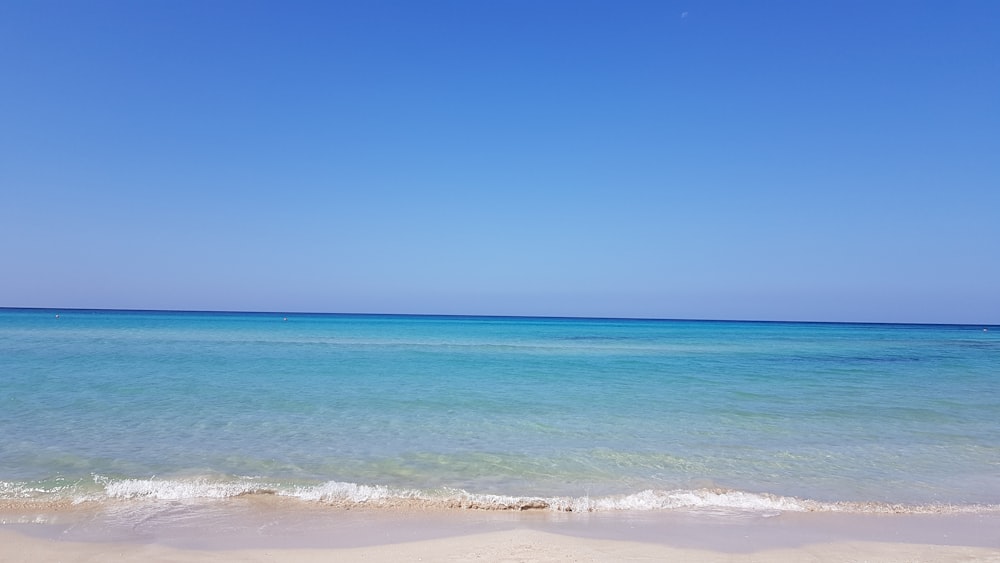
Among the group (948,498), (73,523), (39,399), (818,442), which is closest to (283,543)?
(73,523)

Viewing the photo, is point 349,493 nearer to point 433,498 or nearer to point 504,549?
point 433,498

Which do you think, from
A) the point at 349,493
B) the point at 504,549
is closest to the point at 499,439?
the point at 349,493

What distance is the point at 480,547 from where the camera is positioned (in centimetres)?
513

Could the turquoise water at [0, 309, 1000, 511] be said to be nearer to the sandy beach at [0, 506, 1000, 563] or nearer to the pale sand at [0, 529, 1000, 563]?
the sandy beach at [0, 506, 1000, 563]

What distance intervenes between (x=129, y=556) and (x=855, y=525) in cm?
722

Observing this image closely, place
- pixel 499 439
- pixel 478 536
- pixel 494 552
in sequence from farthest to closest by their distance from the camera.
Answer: pixel 499 439, pixel 478 536, pixel 494 552

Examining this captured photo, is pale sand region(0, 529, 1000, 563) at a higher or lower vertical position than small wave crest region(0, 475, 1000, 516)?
higher

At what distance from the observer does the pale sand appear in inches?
192

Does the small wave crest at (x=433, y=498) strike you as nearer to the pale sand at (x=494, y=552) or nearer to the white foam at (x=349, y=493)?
the white foam at (x=349, y=493)

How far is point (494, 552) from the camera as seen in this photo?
5004 millimetres

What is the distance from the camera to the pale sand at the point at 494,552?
4.87 metres

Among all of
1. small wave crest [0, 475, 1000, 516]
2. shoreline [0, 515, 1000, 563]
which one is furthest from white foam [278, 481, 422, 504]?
shoreline [0, 515, 1000, 563]

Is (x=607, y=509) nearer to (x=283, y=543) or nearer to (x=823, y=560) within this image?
(x=823, y=560)

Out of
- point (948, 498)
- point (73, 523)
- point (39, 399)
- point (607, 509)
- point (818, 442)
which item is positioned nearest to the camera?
point (73, 523)
